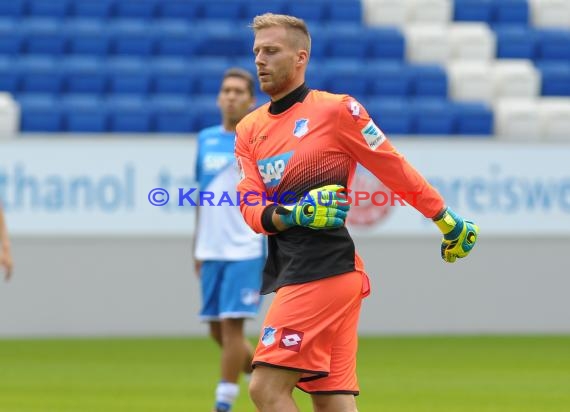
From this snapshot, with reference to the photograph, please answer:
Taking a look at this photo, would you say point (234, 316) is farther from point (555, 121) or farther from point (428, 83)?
point (428, 83)

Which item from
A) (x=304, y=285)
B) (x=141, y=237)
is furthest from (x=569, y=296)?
(x=304, y=285)

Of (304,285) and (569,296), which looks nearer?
(304,285)

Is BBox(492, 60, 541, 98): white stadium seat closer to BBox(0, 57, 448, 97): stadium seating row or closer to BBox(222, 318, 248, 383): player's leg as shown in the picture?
BBox(0, 57, 448, 97): stadium seating row

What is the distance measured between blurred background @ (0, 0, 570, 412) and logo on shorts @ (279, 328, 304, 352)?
6507 millimetres

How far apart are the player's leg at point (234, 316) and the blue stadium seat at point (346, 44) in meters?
9.16

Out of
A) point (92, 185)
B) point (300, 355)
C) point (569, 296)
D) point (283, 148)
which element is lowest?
point (569, 296)

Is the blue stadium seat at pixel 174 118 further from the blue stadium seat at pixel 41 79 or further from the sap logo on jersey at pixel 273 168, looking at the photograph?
the sap logo on jersey at pixel 273 168

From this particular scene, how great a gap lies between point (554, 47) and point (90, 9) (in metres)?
6.62

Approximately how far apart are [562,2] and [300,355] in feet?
48.3

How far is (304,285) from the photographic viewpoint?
5586 millimetres

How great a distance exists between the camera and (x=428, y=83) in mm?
17422

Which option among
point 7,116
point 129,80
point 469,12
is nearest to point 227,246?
Answer: point 7,116

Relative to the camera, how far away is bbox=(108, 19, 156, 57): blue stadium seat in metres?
17.2

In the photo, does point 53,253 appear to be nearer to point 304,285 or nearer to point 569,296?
point 569,296
